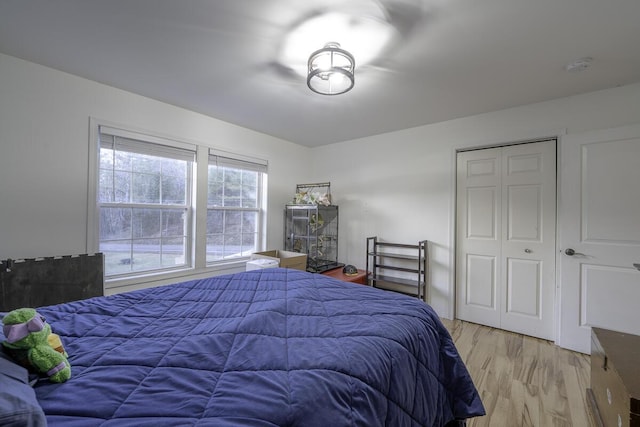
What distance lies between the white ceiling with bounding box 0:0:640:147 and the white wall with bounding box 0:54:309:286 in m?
0.13

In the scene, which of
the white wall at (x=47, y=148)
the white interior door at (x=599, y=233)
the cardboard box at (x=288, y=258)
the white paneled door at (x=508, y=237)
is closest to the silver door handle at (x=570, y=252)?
the white interior door at (x=599, y=233)

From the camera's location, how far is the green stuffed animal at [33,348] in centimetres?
73

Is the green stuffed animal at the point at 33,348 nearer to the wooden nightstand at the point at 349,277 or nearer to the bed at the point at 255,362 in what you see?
the bed at the point at 255,362

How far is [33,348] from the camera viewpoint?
2.47 feet

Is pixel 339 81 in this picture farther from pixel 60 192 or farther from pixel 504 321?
pixel 504 321

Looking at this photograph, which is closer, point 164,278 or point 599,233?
point 599,233

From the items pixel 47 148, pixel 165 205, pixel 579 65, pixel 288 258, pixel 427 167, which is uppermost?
pixel 579 65

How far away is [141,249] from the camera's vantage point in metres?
2.59

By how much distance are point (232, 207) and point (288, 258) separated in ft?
3.24

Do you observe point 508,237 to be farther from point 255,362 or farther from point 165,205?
point 165,205

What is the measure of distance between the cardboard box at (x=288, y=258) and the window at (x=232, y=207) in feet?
1.04

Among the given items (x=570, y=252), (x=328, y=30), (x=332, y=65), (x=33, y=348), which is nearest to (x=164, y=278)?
(x=33, y=348)

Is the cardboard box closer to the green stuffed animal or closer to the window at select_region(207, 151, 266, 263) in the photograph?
the window at select_region(207, 151, 266, 263)

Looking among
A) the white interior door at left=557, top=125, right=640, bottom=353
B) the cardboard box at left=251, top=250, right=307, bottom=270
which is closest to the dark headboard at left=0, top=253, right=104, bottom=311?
the cardboard box at left=251, top=250, right=307, bottom=270
